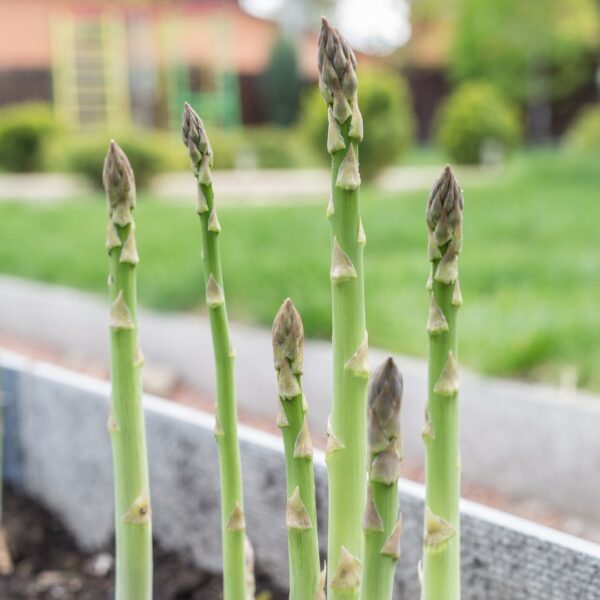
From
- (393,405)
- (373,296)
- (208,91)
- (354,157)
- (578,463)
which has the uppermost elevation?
(208,91)

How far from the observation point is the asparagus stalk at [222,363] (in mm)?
999

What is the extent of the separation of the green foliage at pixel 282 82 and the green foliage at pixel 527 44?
13.8 feet

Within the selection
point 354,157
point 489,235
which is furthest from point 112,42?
point 354,157

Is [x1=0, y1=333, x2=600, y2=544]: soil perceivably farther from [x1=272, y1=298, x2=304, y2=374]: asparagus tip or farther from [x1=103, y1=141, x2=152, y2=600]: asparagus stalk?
[x1=272, y1=298, x2=304, y2=374]: asparagus tip

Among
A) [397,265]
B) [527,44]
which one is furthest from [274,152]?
[397,265]

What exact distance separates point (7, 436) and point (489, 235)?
134 inches

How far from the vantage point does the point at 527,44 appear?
2012 centimetres

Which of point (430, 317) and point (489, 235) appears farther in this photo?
point (489, 235)

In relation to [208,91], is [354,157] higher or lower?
lower

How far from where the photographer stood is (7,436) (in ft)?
7.66

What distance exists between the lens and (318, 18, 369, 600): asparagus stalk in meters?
0.90

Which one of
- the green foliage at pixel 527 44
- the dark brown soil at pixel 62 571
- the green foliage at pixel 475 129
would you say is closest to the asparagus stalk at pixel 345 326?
the dark brown soil at pixel 62 571

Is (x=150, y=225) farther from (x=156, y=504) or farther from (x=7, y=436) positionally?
(x=156, y=504)

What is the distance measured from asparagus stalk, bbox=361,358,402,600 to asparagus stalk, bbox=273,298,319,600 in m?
0.11
